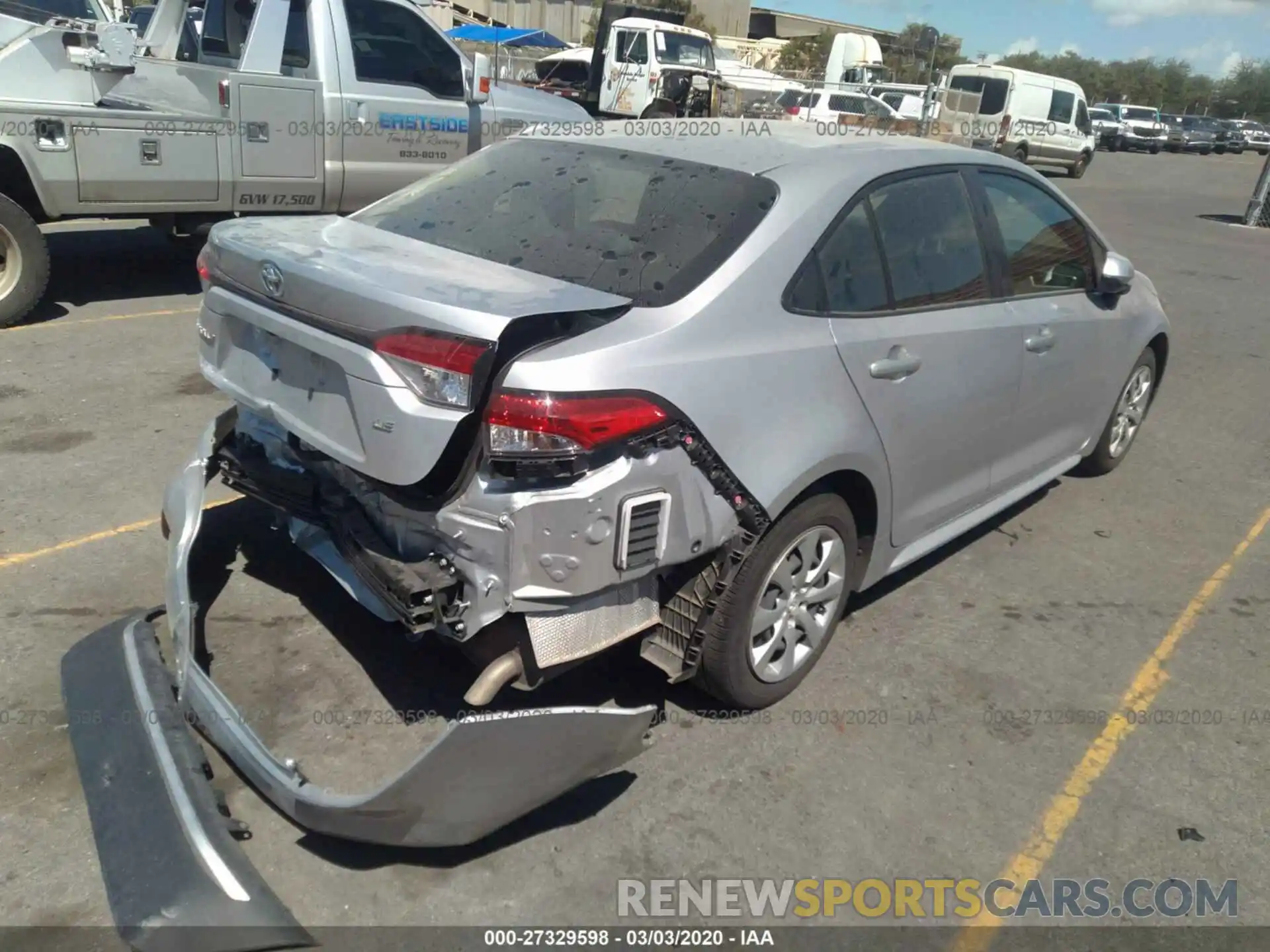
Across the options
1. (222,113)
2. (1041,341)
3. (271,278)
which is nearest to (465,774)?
(271,278)

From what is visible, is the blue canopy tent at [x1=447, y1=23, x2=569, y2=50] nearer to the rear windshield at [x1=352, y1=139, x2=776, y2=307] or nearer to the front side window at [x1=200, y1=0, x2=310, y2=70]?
the front side window at [x1=200, y1=0, x2=310, y2=70]

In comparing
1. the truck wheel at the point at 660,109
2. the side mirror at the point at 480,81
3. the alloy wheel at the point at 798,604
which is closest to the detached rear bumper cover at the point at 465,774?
the alloy wheel at the point at 798,604

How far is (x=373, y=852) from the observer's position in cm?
273

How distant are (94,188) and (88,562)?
12.4ft

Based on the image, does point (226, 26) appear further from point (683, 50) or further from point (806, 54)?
point (806, 54)

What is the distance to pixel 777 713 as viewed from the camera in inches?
134

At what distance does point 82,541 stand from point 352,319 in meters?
2.15

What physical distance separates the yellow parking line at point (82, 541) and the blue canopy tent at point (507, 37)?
31179 mm

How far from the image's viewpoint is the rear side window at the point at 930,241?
3486 mm

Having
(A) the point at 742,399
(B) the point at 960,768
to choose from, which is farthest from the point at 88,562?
(B) the point at 960,768

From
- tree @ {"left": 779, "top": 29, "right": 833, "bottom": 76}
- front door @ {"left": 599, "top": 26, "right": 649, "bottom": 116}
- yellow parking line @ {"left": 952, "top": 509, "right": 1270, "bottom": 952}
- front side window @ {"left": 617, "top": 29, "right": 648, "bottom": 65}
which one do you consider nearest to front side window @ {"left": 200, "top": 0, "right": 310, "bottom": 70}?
yellow parking line @ {"left": 952, "top": 509, "right": 1270, "bottom": 952}

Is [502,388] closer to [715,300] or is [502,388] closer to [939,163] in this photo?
[715,300]

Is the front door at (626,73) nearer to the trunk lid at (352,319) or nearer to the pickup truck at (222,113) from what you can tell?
the pickup truck at (222,113)

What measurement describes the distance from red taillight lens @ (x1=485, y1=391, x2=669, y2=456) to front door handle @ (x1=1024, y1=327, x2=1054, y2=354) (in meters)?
2.22
